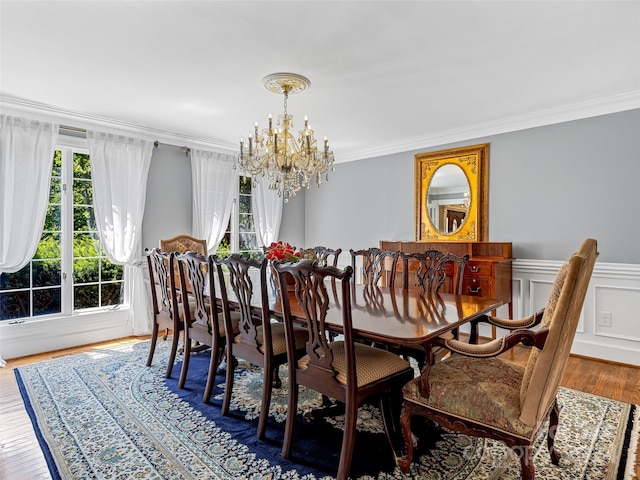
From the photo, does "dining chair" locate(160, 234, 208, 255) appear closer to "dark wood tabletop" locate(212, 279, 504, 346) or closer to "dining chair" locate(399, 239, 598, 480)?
"dark wood tabletop" locate(212, 279, 504, 346)

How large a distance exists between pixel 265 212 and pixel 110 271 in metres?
2.17

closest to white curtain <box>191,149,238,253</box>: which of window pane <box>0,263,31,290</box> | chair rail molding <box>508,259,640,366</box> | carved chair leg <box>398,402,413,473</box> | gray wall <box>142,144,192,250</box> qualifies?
gray wall <box>142,144,192,250</box>

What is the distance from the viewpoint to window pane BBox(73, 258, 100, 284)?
4000 millimetres

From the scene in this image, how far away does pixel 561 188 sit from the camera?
12.2ft

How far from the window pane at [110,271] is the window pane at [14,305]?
0.71 metres

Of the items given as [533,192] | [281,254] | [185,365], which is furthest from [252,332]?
[533,192]

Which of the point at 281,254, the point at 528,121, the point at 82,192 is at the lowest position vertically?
the point at 281,254

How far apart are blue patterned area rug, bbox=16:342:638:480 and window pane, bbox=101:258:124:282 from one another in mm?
1448

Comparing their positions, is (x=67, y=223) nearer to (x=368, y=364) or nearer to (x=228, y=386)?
(x=228, y=386)

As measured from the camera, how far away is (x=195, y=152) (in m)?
4.77

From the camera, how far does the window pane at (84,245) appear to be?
13.1 ft

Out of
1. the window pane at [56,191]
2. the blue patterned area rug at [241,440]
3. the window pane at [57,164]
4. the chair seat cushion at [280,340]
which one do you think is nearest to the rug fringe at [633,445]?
the blue patterned area rug at [241,440]

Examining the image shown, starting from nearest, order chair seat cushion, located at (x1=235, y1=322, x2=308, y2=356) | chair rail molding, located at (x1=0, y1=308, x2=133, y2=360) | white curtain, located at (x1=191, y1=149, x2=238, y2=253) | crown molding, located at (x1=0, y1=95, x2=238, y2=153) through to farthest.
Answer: chair seat cushion, located at (x1=235, y1=322, x2=308, y2=356)
crown molding, located at (x1=0, y1=95, x2=238, y2=153)
chair rail molding, located at (x1=0, y1=308, x2=133, y2=360)
white curtain, located at (x1=191, y1=149, x2=238, y2=253)

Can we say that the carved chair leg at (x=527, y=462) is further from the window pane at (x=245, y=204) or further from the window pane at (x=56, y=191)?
the window pane at (x=245, y=204)
